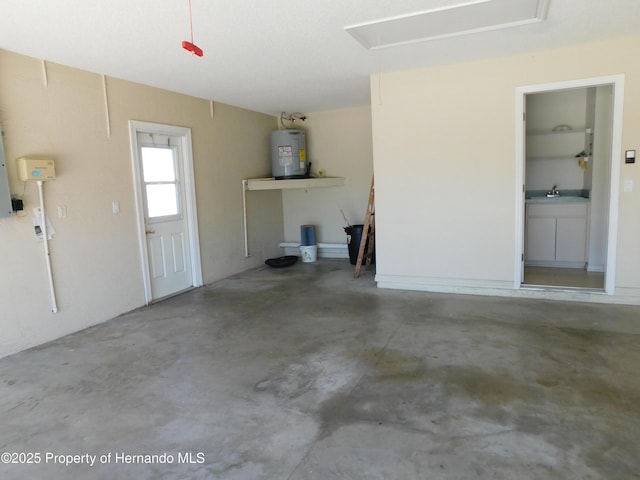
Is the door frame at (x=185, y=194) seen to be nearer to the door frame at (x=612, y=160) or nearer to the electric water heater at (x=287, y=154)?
the electric water heater at (x=287, y=154)

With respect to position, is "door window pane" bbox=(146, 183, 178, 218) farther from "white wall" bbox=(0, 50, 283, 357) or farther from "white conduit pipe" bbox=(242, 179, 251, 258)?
"white conduit pipe" bbox=(242, 179, 251, 258)

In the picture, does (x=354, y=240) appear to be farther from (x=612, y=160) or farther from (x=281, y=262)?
(x=612, y=160)

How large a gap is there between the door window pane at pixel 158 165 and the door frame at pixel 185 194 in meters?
0.16

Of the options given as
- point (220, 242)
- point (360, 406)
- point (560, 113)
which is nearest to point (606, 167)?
point (560, 113)

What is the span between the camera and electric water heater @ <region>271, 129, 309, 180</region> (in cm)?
702

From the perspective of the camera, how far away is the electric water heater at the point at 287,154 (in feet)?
23.0

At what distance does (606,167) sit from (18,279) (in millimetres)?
6430

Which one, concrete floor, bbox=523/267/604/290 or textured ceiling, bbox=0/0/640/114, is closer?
textured ceiling, bbox=0/0/640/114

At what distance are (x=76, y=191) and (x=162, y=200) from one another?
46.3 inches

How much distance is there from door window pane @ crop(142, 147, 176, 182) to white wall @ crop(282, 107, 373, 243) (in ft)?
9.36

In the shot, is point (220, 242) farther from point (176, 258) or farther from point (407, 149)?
point (407, 149)

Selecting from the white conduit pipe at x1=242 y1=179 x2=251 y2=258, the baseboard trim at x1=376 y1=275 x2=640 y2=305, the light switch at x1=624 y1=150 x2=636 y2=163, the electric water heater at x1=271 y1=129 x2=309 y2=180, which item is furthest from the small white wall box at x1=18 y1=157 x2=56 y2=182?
the light switch at x1=624 y1=150 x2=636 y2=163

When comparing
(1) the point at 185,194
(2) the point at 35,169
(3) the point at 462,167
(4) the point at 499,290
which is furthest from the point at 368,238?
(2) the point at 35,169

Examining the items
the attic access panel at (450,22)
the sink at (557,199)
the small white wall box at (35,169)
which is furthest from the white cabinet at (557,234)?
the small white wall box at (35,169)
